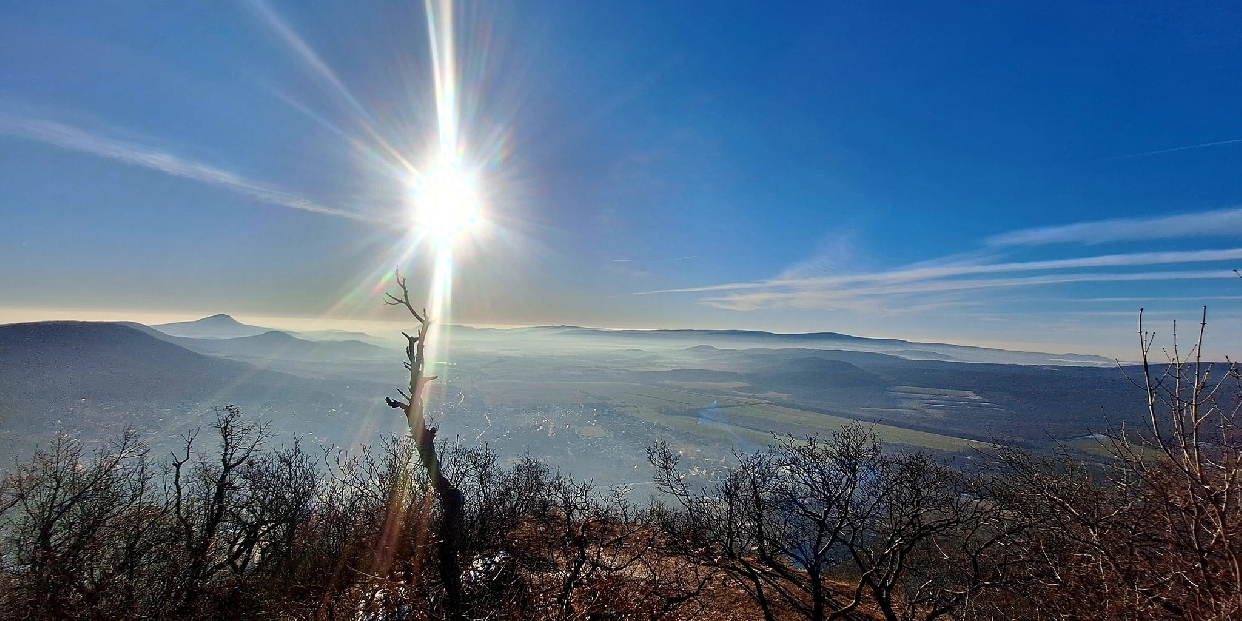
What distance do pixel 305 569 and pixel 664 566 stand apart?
12.5 m

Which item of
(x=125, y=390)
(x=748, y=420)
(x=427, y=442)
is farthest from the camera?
(x=748, y=420)

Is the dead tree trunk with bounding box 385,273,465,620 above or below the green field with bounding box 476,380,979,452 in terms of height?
above

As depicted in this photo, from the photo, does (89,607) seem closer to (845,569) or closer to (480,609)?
(480,609)

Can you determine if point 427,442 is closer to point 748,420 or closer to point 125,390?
point 748,420

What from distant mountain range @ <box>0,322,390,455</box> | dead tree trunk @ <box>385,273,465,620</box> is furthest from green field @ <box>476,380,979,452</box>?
dead tree trunk @ <box>385,273,465,620</box>

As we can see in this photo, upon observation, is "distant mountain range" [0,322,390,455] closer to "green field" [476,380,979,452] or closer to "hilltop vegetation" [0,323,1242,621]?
"green field" [476,380,979,452]

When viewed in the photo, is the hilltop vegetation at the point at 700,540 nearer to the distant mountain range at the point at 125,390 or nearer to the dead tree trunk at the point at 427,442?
the dead tree trunk at the point at 427,442

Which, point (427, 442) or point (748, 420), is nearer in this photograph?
point (427, 442)

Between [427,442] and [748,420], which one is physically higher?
[427,442]

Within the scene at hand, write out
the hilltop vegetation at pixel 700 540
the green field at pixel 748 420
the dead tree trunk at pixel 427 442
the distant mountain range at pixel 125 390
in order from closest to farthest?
1. the hilltop vegetation at pixel 700 540
2. the dead tree trunk at pixel 427 442
3. the distant mountain range at pixel 125 390
4. the green field at pixel 748 420

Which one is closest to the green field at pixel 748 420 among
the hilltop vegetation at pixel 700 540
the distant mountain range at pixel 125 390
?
the distant mountain range at pixel 125 390

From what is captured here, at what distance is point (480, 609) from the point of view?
934 cm

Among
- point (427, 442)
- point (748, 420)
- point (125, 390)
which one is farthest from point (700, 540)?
point (125, 390)

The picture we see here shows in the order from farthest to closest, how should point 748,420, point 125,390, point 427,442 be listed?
point 748,420
point 125,390
point 427,442
